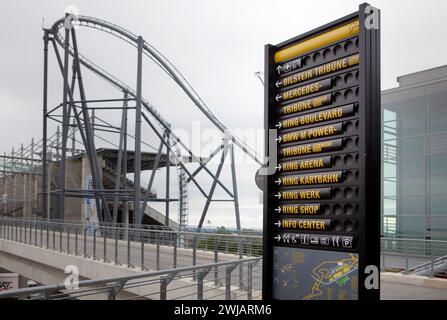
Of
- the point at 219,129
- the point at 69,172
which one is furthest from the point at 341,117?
the point at 69,172

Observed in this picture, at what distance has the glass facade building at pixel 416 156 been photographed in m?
22.4

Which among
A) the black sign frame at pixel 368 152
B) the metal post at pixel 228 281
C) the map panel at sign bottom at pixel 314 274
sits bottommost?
the metal post at pixel 228 281

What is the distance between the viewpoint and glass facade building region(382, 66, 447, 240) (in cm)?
2241

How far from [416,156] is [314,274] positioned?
20.6 meters

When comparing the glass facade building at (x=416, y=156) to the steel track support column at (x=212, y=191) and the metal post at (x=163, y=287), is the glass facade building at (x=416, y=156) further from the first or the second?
the metal post at (x=163, y=287)

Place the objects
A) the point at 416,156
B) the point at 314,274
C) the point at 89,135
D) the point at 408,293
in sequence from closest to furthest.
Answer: the point at 314,274 < the point at 408,293 < the point at 416,156 < the point at 89,135

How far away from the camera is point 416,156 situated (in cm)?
2350

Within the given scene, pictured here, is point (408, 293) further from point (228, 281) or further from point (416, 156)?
point (416, 156)

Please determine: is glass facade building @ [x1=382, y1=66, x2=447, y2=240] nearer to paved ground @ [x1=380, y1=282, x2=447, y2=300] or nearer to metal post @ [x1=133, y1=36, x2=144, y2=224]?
paved ground @ [x1=380, y1=282, x2=447, y2=300]

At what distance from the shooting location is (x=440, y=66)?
23.4 meters

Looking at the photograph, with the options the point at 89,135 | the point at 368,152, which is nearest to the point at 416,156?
the point at 89,135

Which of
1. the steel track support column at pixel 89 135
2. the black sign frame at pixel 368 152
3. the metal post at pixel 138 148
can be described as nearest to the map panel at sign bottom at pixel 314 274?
the black sign frame at pixel 368 152

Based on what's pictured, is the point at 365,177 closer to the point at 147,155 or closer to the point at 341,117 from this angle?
the point at 341,117

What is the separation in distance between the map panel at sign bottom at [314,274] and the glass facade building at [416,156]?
19019mm
